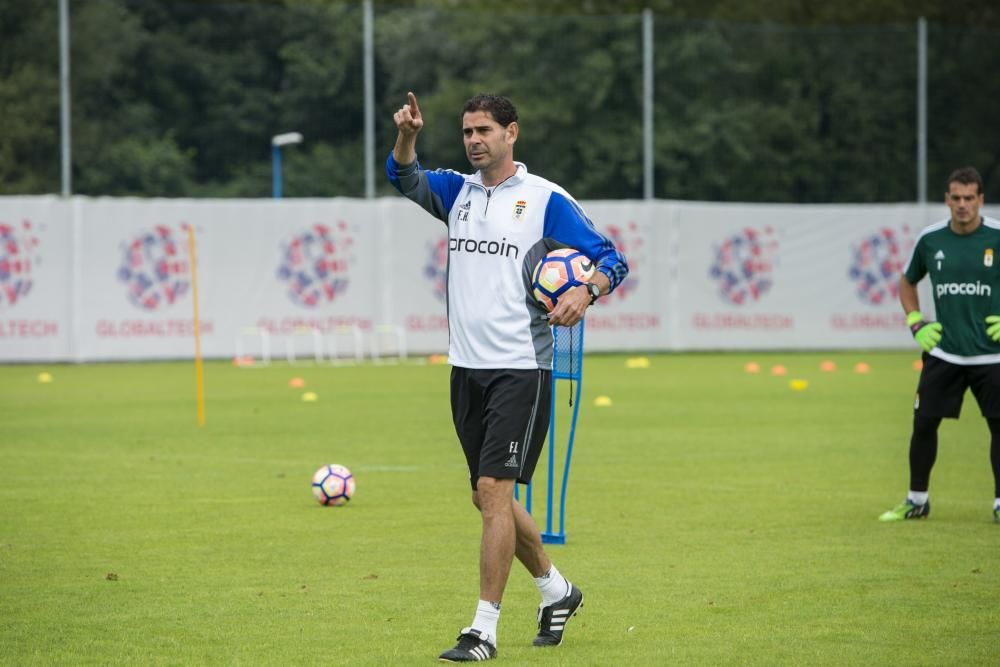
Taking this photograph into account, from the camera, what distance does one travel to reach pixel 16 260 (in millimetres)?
29844

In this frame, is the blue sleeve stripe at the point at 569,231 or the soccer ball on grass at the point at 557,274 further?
the blue sleeve stripe at the point at 569,231

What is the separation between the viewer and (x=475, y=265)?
7371mm

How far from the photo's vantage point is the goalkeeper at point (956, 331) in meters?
11.3

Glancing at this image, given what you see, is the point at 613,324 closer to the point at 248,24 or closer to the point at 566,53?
the point at 566,53

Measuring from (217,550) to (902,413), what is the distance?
38.3 feet

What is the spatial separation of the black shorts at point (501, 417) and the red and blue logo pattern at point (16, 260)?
2379cm

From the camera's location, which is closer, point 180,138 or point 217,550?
point 217,550

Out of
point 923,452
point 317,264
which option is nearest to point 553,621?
point 923,452

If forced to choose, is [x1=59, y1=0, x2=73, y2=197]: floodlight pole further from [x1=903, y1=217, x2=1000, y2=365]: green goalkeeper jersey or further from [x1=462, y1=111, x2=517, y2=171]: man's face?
[x1=462, y1=111, x2=517, y2=171]: man's face

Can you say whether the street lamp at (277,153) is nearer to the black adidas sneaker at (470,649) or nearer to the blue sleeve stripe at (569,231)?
the blue sleeve stripe at (569,231)

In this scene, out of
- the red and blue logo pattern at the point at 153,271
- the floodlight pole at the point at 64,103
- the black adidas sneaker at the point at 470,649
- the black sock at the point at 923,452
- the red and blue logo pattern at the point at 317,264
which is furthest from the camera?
the red and blue logo pattern at the point at 317,264

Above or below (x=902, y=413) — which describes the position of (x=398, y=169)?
above

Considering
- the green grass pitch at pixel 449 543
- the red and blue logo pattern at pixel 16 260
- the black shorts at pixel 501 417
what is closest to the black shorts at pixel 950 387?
the green grass pitch at pixel 449 543

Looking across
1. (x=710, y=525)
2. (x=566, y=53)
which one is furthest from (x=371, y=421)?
(x=566, y=53)
